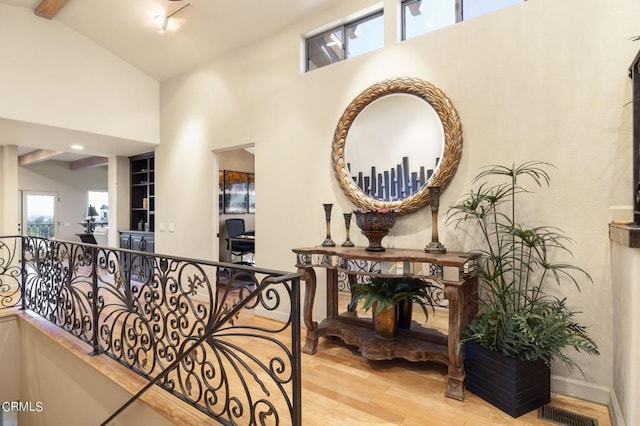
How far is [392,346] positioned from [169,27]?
4.36m

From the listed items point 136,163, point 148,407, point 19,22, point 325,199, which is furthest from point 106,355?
point 136,163

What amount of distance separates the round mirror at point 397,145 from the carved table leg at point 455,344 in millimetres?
857

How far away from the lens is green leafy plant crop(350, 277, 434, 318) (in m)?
2.57

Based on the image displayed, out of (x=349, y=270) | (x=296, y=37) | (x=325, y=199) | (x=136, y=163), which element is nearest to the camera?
(x=349, y=270)

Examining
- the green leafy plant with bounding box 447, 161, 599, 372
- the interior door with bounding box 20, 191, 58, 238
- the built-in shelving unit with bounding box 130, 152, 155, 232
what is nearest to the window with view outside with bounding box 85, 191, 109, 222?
the interior door with bounding box 20, 191, 58, 238

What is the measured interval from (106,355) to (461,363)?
2962 millimetres

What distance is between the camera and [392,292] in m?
2.67

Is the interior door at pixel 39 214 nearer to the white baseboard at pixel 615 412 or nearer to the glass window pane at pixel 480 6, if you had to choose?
the glass window pane at pixel 480 6

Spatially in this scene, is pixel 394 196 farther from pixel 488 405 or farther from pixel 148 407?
pixel 148 407

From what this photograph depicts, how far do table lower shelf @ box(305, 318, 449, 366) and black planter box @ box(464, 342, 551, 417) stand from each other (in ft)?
0.83

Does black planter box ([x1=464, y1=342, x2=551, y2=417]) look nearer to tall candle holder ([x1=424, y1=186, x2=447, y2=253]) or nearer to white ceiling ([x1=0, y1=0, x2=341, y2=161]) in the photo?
tall candle holder ([x1=424, y1=186, x2=447, y2=253])

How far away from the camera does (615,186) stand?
2.12 meters

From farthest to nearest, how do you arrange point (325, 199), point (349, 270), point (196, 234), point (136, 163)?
1. point (136, 163)
2. point (196, 234)
3. point (325, 199)
4. point (349, 270)

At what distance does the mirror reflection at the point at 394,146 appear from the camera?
2.79 m
